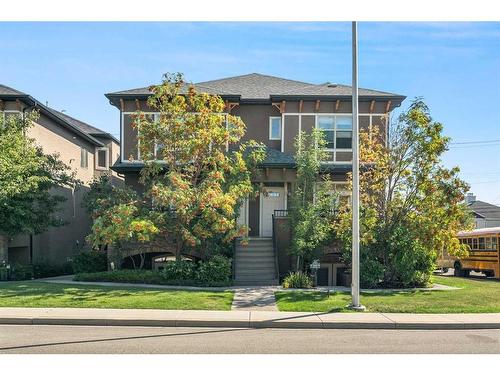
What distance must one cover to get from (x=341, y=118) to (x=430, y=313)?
13443mm

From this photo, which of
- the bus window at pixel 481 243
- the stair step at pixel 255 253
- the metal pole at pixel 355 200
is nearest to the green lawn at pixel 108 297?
the metal pole at pixel 355 200

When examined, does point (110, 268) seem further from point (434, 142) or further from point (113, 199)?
point (434, 142)

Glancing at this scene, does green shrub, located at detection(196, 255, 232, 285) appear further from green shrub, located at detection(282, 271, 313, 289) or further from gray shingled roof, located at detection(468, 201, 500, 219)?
gray shingled roof, located at detection(468, 201, 500, 219)

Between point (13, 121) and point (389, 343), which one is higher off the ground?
point (13, 121)

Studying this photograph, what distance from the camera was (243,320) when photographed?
447 inches

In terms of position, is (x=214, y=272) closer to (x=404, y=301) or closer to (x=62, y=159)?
(x=404, y=301)

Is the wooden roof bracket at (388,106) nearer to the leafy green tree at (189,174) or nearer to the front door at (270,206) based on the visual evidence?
the front door at (270,206)

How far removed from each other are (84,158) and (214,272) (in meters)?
17.4

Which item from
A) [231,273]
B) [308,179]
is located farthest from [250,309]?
[308,179]

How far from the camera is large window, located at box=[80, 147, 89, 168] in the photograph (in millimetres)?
30906

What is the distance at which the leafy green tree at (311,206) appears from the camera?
18.9 meters

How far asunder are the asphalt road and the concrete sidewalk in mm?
394

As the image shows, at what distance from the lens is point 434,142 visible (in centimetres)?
1719

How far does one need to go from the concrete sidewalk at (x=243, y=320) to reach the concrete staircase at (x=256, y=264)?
6391 millimetres
